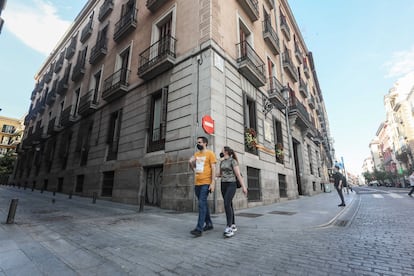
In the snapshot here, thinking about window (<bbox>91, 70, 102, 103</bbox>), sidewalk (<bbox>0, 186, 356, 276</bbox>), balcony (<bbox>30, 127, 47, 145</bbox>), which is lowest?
sidewalk (<bbox>0, 186, 356, 276</bbox>)

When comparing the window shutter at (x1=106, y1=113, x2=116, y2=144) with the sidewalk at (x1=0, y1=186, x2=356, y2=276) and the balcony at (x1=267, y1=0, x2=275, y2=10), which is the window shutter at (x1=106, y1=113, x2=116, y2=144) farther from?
the balcony at (x1=267, y1=0, x2=275, y2=10)

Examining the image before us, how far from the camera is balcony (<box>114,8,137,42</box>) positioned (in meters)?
12.0

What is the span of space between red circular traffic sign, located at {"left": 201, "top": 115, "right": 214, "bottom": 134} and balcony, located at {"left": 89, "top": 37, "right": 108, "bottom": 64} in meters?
11.8

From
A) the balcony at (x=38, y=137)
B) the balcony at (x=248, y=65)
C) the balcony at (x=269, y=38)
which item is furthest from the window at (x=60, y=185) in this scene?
the balcony at (x=269, y=38)

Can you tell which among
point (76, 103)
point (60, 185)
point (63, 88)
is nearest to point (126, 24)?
point (76, 103)

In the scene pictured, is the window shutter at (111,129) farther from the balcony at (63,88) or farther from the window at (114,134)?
the balcony at (63,88)

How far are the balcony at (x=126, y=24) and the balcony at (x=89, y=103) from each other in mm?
4228

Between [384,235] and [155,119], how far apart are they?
8.59 m

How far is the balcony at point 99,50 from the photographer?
46.3 feet

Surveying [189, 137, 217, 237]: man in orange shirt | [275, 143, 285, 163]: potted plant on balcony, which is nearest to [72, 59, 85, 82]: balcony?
[275, 143, 285, 163]: potted plant on balcony

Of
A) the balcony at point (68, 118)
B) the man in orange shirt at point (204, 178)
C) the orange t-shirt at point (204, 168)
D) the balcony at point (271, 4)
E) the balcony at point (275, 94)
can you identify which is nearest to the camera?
the man in orange shirt at point (204, 178)

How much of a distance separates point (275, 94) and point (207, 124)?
691cm

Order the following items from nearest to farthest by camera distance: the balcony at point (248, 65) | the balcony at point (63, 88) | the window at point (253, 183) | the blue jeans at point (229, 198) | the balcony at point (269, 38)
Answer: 1. the blue jeans at point (229, 198)
2. the window at point (253, 183)
3. the balcony at point (248, 65)
4. the balcony at point (269, 38)
5. the balcony at point (63, 88)

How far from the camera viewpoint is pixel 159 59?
902 centimetres
